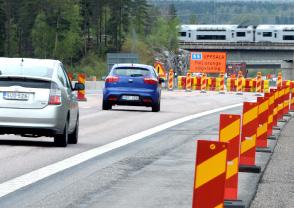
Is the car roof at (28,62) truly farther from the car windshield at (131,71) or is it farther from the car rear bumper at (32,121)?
the car windshield at (131,71)

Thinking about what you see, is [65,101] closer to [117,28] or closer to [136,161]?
[136,161]

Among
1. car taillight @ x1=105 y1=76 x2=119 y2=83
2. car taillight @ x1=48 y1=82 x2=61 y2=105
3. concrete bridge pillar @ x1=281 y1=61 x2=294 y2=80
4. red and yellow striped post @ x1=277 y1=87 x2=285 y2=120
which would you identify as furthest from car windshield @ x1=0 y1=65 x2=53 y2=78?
concrete bridge pillar @ x1=281 y1=61 x2=294 y2=80

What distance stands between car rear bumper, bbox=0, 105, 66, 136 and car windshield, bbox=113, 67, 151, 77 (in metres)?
16.0

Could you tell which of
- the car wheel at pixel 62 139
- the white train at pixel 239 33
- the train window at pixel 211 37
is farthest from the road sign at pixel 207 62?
the train window at pixel 211 37

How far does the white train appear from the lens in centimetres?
15375

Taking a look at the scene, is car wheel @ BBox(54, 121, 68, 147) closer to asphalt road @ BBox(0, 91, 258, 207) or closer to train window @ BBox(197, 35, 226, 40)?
asphalt road @ BBox(0, 91, 258, 207)

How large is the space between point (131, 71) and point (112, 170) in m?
19.5

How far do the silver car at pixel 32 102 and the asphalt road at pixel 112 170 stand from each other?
31 cm

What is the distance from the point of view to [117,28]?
15288 centimetres

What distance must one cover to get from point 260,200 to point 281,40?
145 metres

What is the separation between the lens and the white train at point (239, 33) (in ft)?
504

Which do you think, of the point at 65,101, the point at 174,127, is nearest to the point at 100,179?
the point at 65,101

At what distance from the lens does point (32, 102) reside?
56.2 ft

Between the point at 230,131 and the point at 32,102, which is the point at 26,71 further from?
the point at 230,131
